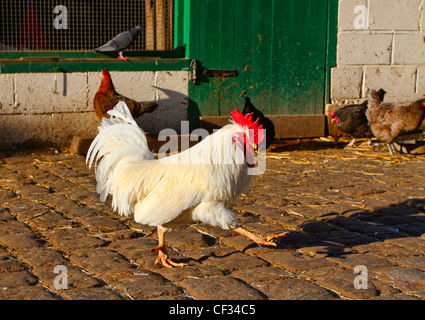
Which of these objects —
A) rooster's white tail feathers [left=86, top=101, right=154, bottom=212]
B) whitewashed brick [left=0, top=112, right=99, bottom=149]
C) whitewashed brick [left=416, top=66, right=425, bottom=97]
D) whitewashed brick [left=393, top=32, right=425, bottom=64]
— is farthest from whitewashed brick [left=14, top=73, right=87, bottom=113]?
whitewashed brick [left=416, top=66, right=425, bottom=97]

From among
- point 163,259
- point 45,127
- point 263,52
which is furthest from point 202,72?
point 163,259

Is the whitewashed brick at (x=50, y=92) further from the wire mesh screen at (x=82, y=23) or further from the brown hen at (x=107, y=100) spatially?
the wire mesh screen at (x=82, y=23)

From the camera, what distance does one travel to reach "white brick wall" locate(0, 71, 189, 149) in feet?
27.2

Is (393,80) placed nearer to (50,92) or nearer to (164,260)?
(50,92)

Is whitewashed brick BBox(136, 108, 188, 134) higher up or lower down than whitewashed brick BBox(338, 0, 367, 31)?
lower down

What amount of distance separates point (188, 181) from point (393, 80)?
23.2ft

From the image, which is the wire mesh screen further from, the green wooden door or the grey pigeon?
the green wooden door

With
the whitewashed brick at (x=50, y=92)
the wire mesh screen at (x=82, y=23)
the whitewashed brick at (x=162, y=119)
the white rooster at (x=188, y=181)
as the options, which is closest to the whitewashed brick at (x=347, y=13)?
the wire mesh screen at (x=82, y=23)

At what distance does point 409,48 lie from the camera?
1020 centimetres

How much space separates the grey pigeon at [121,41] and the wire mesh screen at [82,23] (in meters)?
0.32

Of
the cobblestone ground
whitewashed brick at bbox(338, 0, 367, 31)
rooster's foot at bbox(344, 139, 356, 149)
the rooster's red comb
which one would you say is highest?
whitewashed brick at bbox(338, 0, 367, 31)

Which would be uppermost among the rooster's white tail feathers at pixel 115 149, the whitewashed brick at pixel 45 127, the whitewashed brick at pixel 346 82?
the whitewashed brick at pixel 346 82

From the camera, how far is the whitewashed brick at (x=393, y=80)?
10.1m
